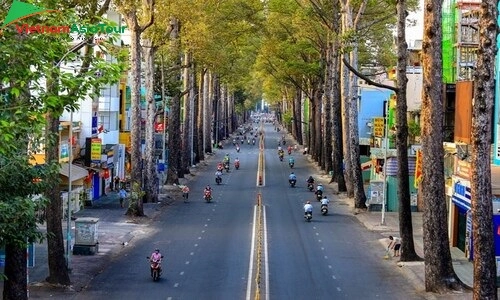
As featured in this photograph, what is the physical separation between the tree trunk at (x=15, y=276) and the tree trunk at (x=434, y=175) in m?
12.2

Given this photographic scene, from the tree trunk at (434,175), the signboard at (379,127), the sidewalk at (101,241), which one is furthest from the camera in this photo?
the signboard at (379,127)

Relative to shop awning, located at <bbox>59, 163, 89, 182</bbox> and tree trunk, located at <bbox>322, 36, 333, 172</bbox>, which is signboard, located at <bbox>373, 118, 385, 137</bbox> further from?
shop awning, located at <bbox>59, 163, 89, 182</bbox>

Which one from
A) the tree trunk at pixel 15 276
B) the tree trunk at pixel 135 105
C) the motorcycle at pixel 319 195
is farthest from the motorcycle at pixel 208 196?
the tree trunk at pixel 15 276

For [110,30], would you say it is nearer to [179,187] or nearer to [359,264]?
[359,264]

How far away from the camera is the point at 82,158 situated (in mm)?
53688

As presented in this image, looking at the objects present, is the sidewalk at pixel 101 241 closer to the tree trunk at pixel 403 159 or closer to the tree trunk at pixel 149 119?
the tree trunk at pixel 149 119

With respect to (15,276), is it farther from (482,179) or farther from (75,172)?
(75,172)

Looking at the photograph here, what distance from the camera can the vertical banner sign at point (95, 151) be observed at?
52406 millimetres

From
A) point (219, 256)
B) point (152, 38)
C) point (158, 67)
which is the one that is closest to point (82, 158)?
point (152, 38)

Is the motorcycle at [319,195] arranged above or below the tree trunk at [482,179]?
below

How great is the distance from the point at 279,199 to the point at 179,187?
9544 millimetres

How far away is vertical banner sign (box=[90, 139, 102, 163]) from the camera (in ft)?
172

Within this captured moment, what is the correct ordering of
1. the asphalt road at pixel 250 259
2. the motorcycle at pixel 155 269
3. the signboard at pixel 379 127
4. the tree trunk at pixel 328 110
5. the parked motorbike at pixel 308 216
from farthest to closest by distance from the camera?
1. the tree trunk at pixel 328 110
2. the signboard at pixel 379 127
3. the parked motorbike at pixel 308 216
4. the motorcycle at pixel 155 269
5. the asphalt road at pixel 250 259

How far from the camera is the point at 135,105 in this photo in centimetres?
4416
